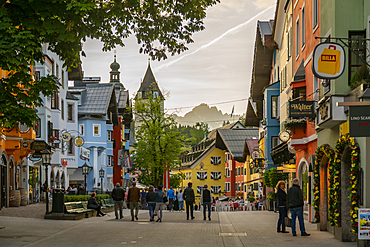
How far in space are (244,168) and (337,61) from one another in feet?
204

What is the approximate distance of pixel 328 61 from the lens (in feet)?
46.3

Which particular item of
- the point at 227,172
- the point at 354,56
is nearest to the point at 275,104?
the point at 354,56

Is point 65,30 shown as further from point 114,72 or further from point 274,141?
point 114,72

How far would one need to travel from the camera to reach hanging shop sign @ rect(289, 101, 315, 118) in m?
21.5

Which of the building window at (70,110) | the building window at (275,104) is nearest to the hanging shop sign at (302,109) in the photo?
the building window at (275,104)

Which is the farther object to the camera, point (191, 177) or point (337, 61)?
point (191, 177)

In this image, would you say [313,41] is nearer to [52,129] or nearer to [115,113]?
[52,129]

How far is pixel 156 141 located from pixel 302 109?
1041 inches

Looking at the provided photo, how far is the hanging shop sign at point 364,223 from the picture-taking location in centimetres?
1285

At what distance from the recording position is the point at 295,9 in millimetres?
28094

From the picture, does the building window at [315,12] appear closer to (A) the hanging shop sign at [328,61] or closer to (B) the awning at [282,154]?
(A) the hanging shop sign at [328,61]

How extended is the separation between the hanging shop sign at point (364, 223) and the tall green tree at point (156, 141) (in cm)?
3404

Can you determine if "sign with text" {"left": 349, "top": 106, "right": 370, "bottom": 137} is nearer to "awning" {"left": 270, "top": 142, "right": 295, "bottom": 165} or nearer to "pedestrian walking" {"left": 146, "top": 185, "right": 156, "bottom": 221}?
"pedestrian walking" {"left": 146, "top": 185, "right": 156, "bottom": 221}

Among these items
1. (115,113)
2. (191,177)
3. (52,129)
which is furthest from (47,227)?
(191,177)
